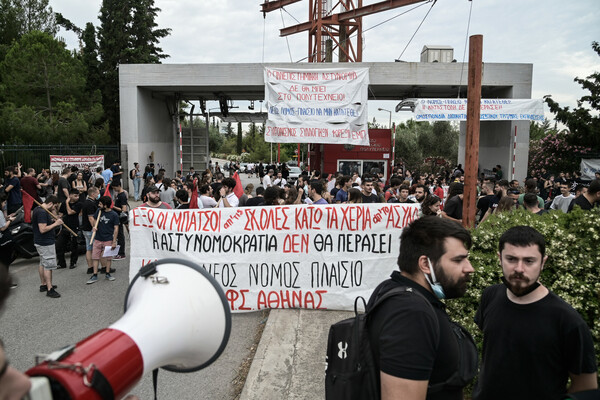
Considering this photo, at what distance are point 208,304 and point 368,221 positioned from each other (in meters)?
4.80

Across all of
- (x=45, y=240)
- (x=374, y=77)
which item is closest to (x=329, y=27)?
(x=374, y=77)

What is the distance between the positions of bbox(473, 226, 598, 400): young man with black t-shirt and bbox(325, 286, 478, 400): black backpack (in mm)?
557

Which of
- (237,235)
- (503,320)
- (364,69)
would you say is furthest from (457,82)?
(503,320)

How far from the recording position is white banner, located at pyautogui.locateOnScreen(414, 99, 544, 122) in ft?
49.2

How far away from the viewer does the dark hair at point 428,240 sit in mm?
1953

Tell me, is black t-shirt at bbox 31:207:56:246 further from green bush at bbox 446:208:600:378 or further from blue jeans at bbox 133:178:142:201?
blue jeans at bbox 133:178:142:201

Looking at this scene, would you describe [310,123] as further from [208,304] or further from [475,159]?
[208,304]

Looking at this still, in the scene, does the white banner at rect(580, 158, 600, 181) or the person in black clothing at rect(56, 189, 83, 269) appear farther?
the white banner at rect(580, 158, 600, 181)

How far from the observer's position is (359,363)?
5.84ft

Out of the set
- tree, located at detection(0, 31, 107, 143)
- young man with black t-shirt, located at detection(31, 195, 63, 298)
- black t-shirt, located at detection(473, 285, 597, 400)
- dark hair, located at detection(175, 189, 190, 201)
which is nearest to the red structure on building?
dark hair, located at detection(175, 189, 190, 201)

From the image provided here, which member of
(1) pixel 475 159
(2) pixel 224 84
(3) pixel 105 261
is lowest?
(3) pixel 105 261

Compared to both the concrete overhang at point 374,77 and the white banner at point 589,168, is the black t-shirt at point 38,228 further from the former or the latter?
the white banner at point 589,168

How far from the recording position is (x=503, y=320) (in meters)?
2.38

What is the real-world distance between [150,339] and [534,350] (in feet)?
6.10
